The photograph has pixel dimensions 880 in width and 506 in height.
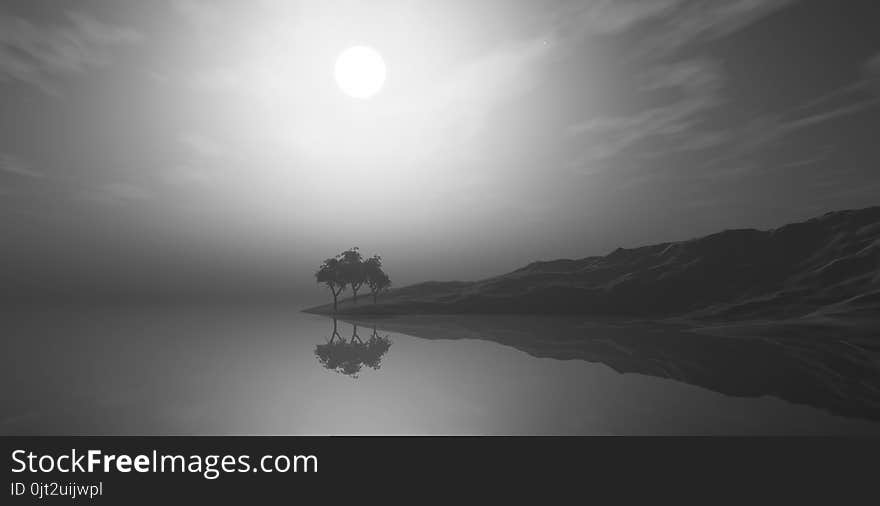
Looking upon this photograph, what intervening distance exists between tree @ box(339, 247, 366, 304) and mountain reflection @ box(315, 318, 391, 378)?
8358 cm

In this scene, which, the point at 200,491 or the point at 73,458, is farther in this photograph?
the point at 73,458

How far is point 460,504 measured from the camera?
11047 millimetres

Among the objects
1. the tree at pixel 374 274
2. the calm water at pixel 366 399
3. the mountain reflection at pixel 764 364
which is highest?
the tree at pixel 374 274

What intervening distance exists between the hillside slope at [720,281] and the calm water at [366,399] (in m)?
91.2

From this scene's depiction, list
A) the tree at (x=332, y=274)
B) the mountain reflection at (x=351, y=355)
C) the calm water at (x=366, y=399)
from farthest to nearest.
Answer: the tree at (x=332, y=274) → the mountain reflection at (x=351, y=355) → the calm water at (x=366, y=399)

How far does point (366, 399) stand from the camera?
22531mm

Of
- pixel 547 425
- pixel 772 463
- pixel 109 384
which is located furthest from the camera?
pixel 109 384

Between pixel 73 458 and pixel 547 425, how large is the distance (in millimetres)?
18283

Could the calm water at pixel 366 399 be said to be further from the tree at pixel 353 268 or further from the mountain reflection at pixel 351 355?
the tree at pixel 353 268

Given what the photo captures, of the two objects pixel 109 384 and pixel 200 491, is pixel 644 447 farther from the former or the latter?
pixel 109 384

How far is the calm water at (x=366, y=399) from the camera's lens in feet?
57.2

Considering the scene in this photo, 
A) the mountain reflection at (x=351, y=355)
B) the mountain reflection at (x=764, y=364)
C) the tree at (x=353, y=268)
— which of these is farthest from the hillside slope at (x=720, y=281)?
the mountain reflection at (x=351, y=355)

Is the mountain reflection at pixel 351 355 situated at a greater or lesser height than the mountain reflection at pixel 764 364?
greater

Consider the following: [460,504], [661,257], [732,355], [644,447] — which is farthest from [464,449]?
[661,257]
